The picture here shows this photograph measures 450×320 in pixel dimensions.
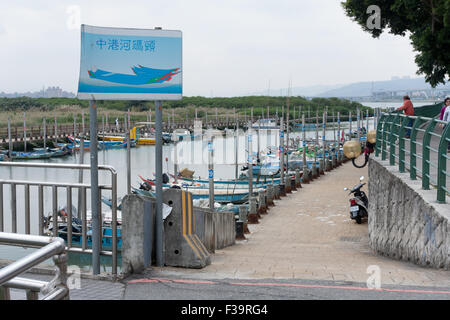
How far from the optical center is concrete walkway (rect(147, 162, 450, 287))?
704 centimetres

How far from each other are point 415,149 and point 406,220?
144cm

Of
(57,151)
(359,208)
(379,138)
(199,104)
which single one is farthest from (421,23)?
(199,104)

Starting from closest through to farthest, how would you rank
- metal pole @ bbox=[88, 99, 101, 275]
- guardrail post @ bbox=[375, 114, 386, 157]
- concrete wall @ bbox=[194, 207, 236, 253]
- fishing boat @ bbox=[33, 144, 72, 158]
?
metal pole @ bbox=[88, 99, 101, 275] → concrete wall @ bbox=[194, 207, 236, 253] → guardrail post @ bbox=[375, 114, 386, 157] → fishing boat @ bbox=[33, 144, 72, 158]

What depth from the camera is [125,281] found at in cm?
638

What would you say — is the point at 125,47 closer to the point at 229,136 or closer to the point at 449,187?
the point at 449,187

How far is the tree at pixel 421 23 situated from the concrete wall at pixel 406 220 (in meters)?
11.2

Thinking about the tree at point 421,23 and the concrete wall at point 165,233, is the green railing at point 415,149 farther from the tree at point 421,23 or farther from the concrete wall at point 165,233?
the tree at point 421,23

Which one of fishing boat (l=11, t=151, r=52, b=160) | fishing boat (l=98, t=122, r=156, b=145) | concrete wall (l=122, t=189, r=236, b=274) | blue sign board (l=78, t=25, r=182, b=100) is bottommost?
fishing boat (l=11, t=151, r=52, b=160)

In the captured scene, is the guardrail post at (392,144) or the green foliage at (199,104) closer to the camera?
the guardrail post at (392,144)

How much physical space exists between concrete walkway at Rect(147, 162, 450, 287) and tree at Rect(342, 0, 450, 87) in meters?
7.88

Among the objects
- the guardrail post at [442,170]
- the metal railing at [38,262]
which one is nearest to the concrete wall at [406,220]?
the guardrail post at [442,170]

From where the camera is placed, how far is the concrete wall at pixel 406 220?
7.71 metres

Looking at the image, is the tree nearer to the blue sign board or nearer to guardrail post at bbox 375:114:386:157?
guardrail post at bbox 375:114:386:157

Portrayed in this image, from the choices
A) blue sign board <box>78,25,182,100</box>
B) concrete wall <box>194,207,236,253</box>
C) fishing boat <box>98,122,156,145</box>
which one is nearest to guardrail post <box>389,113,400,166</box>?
concrete wall <box>194,207,236,253</box>
